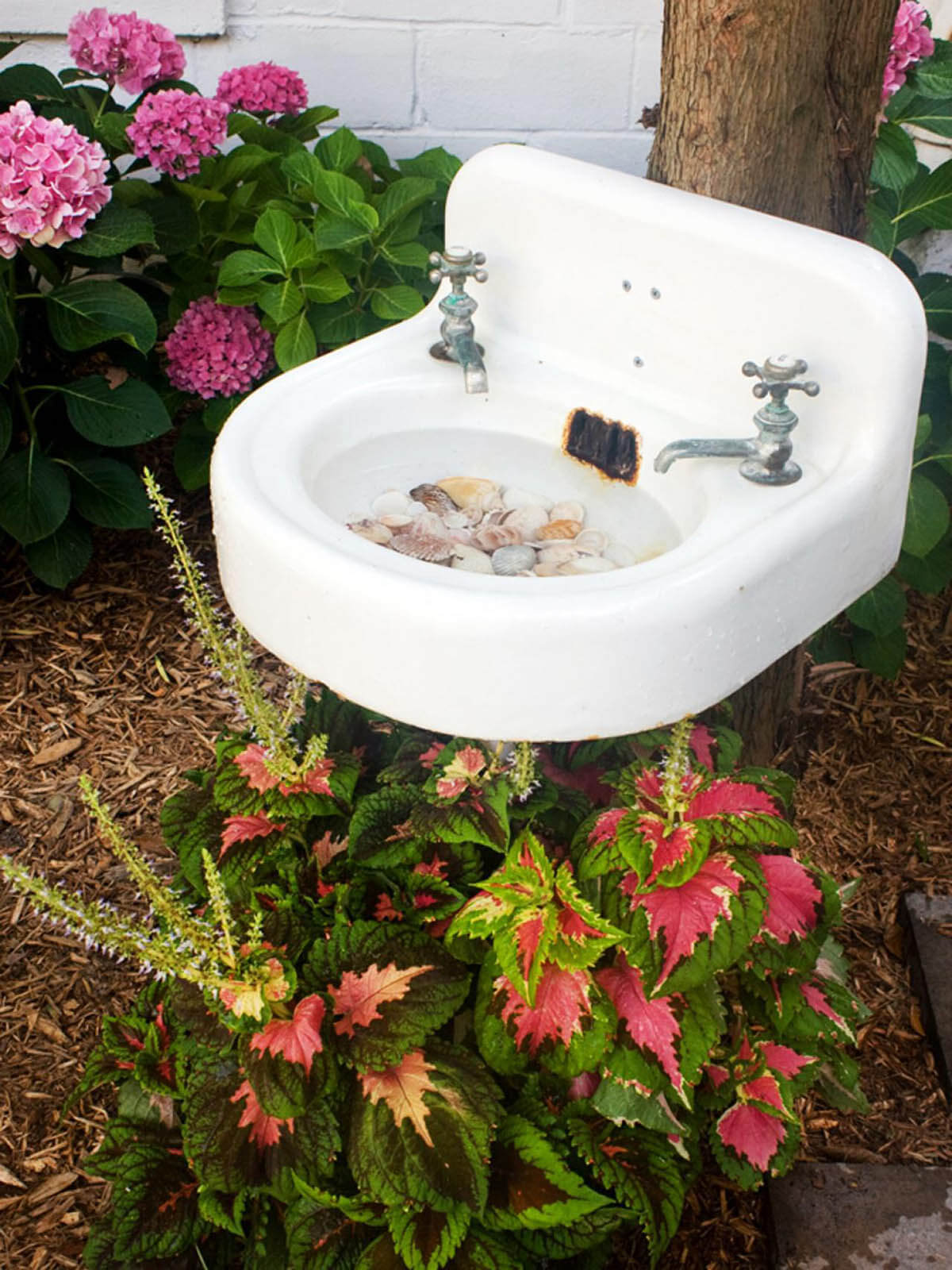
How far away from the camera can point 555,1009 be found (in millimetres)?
1050

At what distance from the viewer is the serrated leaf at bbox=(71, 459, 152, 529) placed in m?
1.90

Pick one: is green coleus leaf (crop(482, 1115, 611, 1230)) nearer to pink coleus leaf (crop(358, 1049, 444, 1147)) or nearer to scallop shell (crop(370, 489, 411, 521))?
pink coleus leaf (crop(358, 1049, 444, 1147))

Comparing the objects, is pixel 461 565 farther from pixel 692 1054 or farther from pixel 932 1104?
pixel 932 1104

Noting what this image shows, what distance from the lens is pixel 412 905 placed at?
3.92ft

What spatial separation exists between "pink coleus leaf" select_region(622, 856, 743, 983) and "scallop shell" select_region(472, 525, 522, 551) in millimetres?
331

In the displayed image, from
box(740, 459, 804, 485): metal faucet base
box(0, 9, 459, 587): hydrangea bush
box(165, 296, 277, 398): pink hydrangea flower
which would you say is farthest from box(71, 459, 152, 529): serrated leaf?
box(740, 459, 804, 485): metal faucet base

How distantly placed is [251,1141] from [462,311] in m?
0.75

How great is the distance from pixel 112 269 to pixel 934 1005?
1469mm

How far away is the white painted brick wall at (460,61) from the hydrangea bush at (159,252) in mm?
123

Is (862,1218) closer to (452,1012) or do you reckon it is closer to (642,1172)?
(642,1172)

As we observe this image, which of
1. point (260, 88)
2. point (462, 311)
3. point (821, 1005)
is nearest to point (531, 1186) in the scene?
point (821, 1005)

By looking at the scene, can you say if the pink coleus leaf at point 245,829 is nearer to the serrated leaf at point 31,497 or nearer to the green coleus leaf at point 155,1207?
the green coleus leaf at point 155,1207

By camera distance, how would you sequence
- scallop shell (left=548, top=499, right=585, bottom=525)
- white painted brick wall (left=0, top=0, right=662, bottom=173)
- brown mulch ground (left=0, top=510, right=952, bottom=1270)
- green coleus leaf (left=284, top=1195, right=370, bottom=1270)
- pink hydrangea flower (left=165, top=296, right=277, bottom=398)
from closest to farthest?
green coleus leaf (left=284, top=1195, right=370, bottom=1270) < scallop shell (left=548, top=499, right=585, bottom=525) < brown mulch ground (left=0, top=510, right=952, bottom=1270) < pink hydrangea flower (left=165, top=296, right=277, bottom=398) < white painted brick wall (left=0, top=0, right=662, bottom=173)

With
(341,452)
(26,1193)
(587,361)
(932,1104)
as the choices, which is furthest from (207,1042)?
(932,1104)
